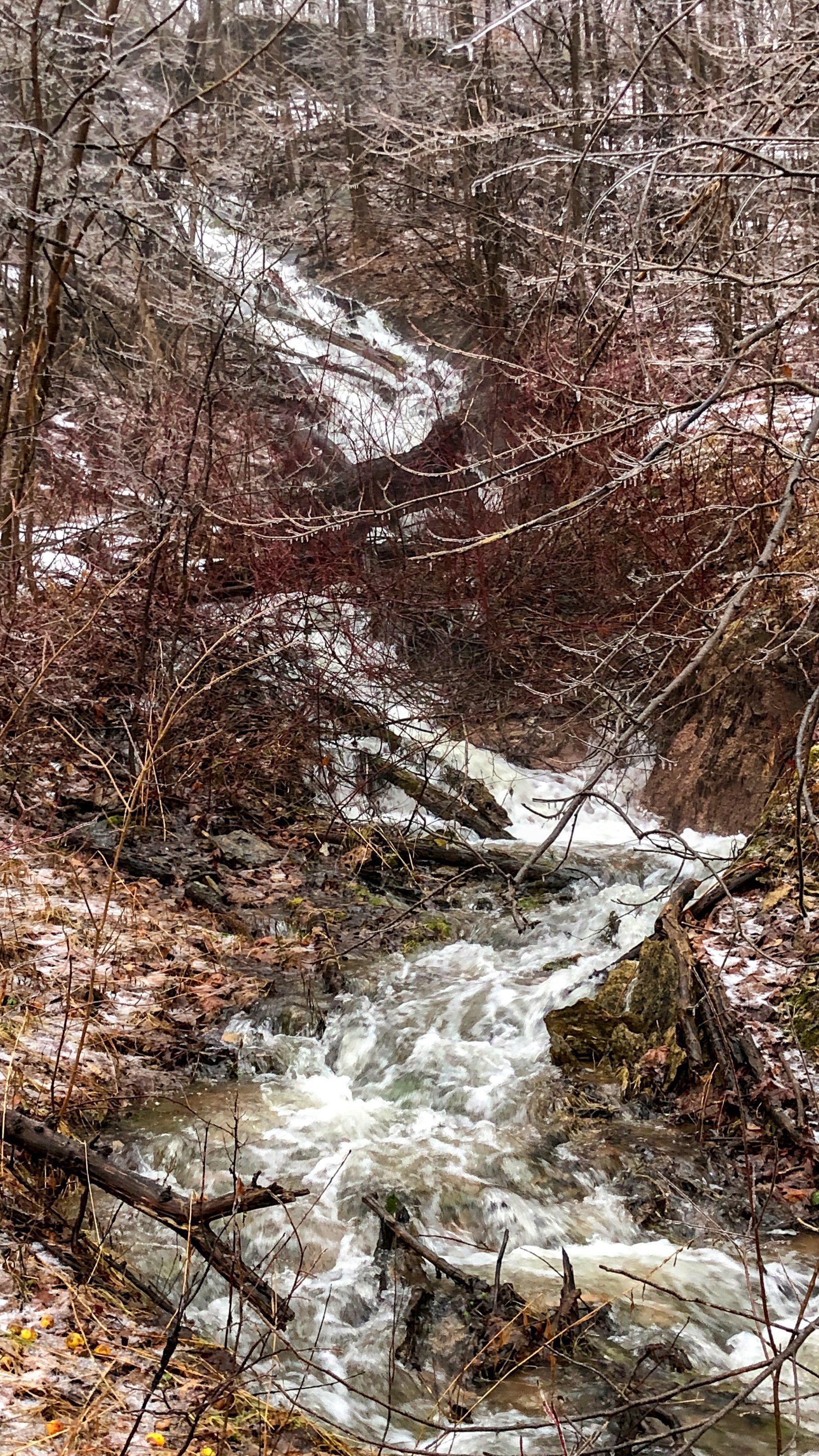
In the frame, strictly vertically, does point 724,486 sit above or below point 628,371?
below

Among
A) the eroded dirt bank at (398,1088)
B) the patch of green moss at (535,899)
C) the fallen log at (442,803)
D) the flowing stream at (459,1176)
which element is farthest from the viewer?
the fallen log at (442,803)

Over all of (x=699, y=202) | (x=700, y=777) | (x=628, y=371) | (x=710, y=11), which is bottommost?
(x=700, y=777)

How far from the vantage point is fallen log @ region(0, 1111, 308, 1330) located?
9.12ft

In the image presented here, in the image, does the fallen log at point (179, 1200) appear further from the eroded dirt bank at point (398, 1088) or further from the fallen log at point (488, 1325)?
the fallen log at point (488, 1325)

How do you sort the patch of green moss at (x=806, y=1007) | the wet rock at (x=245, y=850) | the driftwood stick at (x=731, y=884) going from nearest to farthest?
the patch of green moss at (x=806, y=1007)
the driftwood stick at (x=731, y=884)
the wet rock at (x=245, y=850)

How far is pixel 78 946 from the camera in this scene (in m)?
5.11

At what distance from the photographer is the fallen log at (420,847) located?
269 inches

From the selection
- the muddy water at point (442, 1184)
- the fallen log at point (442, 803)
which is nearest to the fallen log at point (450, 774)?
the fallen log at point (442, 803)

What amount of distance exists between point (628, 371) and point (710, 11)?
2.59 metres

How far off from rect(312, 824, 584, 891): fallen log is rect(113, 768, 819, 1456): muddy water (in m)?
0.89

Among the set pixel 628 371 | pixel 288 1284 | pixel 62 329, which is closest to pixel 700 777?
pixel 628 371

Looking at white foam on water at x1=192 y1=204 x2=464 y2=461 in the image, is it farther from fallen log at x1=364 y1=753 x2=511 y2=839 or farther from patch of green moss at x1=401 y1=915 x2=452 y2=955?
patch of green moss at x1=401 y1=915 x2=452 y2=955

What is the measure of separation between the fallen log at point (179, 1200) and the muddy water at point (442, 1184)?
0.48 ft

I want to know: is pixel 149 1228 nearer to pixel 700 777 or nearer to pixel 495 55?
pixel 700 777
